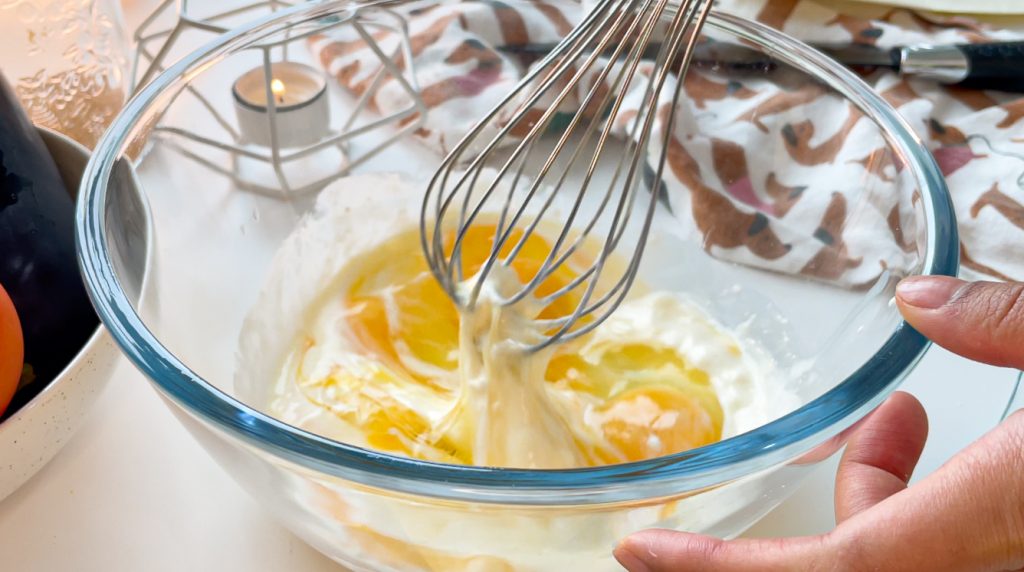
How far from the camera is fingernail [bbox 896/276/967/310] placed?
1.13ft

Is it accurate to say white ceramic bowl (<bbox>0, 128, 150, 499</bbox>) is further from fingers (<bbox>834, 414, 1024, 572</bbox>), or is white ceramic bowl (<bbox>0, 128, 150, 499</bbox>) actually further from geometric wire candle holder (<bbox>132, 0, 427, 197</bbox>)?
fingers (<bbox>834, 414, 1024, 572</bbox>)

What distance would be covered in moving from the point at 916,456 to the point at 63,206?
47 centimetres

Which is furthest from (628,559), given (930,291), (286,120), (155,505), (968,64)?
(968,64)

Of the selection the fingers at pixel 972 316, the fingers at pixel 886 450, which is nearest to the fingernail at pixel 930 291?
the fingers at pixel 972 316

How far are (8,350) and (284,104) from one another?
27 centimetres

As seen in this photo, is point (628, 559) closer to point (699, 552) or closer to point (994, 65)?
point (699, 552)

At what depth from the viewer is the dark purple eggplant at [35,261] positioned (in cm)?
47

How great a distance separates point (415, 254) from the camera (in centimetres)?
60

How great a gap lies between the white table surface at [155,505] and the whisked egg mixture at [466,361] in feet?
0.18

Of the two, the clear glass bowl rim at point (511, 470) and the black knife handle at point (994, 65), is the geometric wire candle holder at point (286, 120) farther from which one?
the black knife handle at point (994, 65)

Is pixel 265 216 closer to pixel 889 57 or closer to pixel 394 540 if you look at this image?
pixel 394 540

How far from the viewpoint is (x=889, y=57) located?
2.30 ft

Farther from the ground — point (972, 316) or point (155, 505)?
point (972, 316)

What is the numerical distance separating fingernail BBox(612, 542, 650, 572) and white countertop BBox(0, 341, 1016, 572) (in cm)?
14
